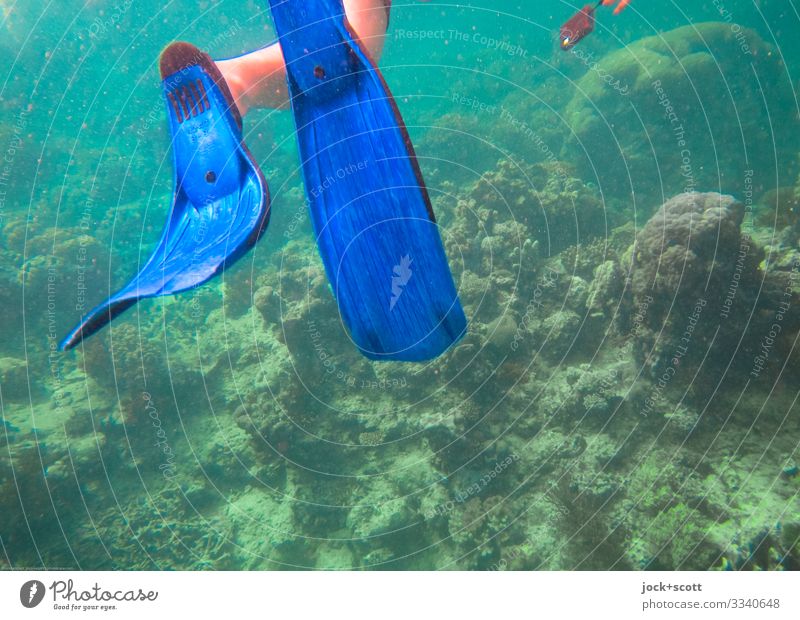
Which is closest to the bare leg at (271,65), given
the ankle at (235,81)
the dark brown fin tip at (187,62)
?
the ankle at (235,81)

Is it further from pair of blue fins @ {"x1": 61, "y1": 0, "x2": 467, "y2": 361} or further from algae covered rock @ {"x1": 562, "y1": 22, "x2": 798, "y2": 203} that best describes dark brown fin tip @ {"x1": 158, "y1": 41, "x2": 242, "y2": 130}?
algae covered rock @ {"x1": 562, "y1": 22, "x2": 798, "y2": 203}

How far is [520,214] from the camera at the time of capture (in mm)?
7129

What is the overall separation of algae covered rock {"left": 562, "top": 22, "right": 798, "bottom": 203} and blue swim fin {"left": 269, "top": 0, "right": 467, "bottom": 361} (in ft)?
28.0

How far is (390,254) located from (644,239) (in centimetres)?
428

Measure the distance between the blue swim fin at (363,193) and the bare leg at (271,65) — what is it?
96 centimetres

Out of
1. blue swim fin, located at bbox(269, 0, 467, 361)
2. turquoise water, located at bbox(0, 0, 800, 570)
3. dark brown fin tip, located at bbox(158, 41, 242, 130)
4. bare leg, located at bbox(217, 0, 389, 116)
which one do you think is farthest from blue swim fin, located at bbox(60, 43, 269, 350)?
turquoise water, located at bbox(0, 0, 800, 570)

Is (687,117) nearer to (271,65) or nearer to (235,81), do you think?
(271,65)

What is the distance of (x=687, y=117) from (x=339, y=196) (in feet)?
45.7

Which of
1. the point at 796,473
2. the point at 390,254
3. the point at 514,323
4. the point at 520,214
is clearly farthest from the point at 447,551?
the point at 520,214

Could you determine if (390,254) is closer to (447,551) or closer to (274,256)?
(447,551)

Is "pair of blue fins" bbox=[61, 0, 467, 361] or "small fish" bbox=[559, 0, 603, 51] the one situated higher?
"small fish" bbox=[559, 0, 603, 51]

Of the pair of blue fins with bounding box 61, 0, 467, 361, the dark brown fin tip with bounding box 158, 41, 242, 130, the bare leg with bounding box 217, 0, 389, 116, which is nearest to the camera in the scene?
the pair of blue fins with bounding box 61, 0, 467, 361

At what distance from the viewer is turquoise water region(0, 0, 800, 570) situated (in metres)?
3.68

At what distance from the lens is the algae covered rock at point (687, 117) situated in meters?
9.40
